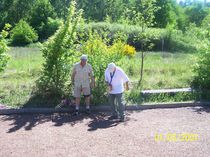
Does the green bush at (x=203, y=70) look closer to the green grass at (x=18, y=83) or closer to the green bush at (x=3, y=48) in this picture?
the green grass at (x=18, y=83)

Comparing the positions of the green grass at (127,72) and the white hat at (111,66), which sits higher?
the white hat at (111,66)

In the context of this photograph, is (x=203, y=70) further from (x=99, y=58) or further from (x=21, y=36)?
Answer: (x=21, y=36)

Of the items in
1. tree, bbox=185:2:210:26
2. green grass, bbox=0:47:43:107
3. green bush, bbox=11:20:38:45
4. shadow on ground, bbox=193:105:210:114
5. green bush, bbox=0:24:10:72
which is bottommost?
shadow on ground, bbox=193:105:210:114

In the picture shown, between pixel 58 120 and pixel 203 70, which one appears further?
pixel 203 70

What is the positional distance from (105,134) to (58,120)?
5.93 feet

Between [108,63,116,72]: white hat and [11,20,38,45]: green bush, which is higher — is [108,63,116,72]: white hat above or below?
below

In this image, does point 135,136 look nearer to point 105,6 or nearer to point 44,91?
point 44,91

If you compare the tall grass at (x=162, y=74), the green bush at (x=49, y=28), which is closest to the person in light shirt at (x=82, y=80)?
the tall grass at (x=162, y=74)

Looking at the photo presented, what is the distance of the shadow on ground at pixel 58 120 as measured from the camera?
8.90 meters

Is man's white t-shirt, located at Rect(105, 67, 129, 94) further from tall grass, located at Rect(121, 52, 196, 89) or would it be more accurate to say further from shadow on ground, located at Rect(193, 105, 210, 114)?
tall grass, located at Rect(121, 52, 196, 89)

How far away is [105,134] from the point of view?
8203mm

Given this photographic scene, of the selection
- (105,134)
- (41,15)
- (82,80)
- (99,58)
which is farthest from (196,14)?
(105,134)

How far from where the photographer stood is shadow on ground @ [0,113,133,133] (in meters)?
8.90

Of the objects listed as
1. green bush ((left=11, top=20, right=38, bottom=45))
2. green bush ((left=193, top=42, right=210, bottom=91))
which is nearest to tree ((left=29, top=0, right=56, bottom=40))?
green bush ((left=11, top=20, right=38, bottom=45))
